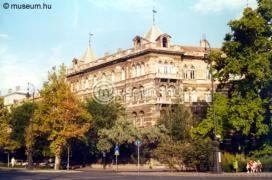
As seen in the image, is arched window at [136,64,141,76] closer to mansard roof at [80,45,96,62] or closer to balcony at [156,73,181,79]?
balcony at [156,73,181,79]

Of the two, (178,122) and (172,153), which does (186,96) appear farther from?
(172,153)

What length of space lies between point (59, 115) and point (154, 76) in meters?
20.1

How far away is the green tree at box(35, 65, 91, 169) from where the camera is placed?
201ft

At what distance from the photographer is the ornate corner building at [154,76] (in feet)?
251

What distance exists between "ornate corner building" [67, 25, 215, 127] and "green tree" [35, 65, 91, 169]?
13559mm

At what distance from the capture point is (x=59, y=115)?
201 ft

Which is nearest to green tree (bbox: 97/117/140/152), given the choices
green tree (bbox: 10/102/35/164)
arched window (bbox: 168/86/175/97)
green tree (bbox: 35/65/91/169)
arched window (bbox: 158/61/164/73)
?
green tree (bbox: 35/65/91/169)

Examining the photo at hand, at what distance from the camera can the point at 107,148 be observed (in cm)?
6788

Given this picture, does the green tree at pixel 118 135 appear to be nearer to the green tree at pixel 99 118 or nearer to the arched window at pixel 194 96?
the green tree at pixel 99 118

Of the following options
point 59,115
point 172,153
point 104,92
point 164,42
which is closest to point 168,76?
point 164,42

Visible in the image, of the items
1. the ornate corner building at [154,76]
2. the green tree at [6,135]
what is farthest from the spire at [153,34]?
the green tree at [6,135]

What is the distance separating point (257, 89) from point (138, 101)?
97.4 feet

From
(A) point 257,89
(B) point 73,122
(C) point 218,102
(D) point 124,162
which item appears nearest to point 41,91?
(B) point 73,122

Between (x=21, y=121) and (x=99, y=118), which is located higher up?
(x=21, y=121)
